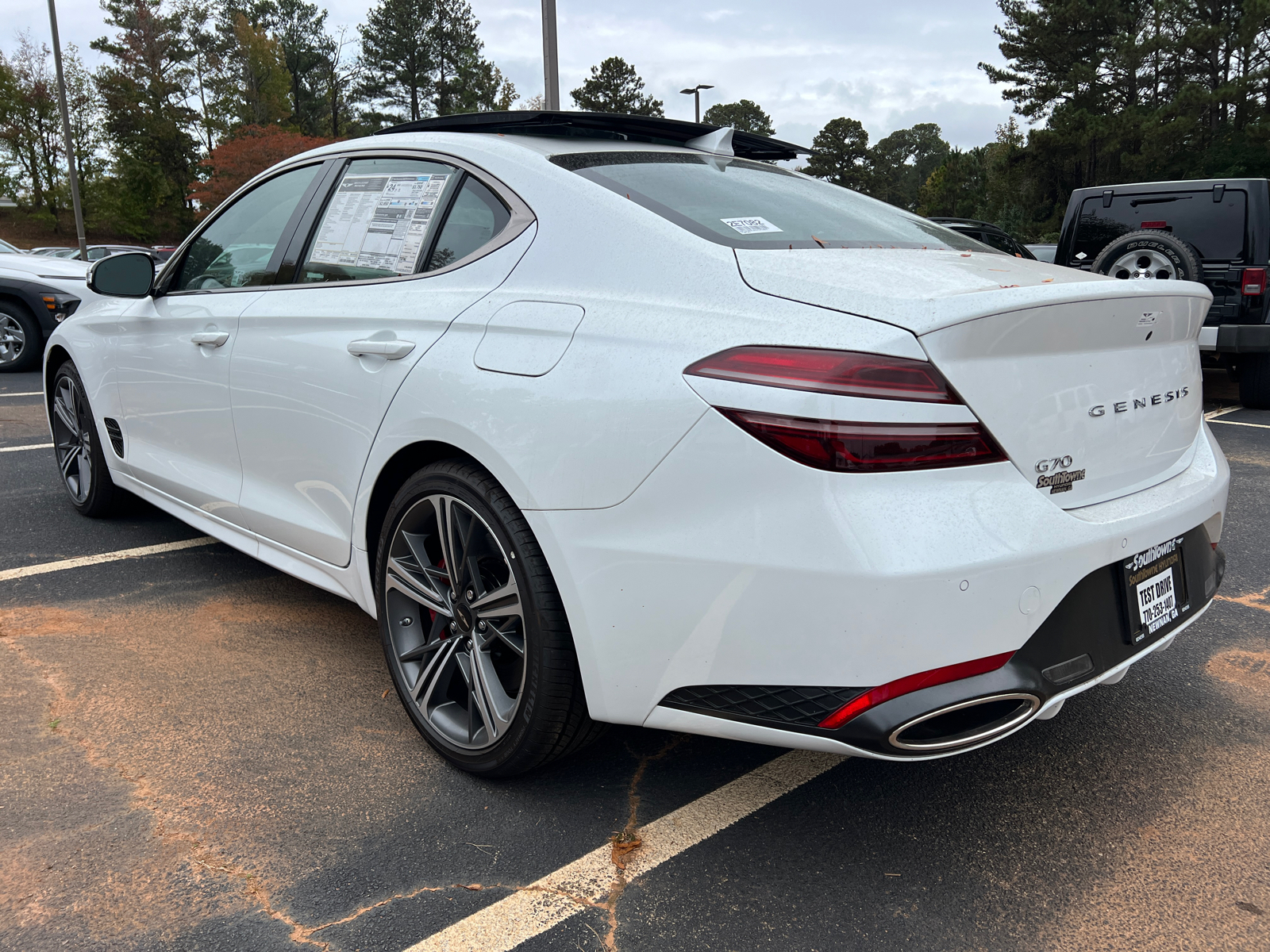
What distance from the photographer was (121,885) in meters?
2.05

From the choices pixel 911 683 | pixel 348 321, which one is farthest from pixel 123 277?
pixel 911 683

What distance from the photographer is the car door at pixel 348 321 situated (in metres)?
2.50

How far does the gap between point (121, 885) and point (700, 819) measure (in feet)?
4.15

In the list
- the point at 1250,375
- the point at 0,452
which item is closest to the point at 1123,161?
the point at 1250,375

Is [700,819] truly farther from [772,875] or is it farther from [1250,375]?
[1250,375]

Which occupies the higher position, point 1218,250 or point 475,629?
point 1218,250

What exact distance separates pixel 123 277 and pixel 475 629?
2.37m

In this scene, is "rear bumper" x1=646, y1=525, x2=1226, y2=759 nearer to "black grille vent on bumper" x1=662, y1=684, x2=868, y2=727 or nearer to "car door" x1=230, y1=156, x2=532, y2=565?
"black grille vent on bumper" x1=662, y1=684, x2=868, y2=727

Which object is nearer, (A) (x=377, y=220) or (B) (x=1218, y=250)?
(A) (x=377, y=220)

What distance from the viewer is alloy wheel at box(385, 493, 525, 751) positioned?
92.6 inches

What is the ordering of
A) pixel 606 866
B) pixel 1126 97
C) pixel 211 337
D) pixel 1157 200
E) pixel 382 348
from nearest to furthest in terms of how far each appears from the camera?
pixel 606 866, pixel 382 348, pixel 211 337, pixel 1157 200, pixel 1126 97

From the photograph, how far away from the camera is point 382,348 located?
8.32ft

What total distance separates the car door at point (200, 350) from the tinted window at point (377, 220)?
0.80 feet

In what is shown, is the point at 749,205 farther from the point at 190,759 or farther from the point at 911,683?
the point at 190,759
